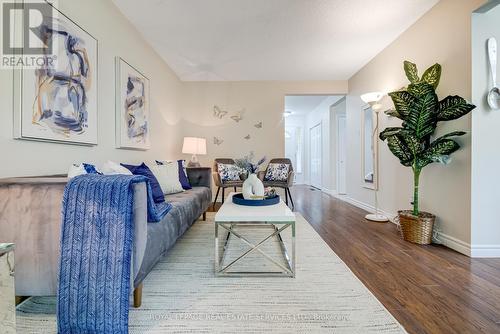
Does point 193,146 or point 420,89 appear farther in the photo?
point 193,146

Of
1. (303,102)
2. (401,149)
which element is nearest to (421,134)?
(401,149)

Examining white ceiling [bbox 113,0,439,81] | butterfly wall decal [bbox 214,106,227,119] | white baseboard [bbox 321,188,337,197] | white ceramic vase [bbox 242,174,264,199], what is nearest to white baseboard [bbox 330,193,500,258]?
white ceramic vase [bbox 242,174,264,199]

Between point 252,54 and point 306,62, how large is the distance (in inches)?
37.0

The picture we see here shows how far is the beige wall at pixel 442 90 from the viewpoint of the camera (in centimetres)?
213

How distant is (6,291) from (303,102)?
650 cm

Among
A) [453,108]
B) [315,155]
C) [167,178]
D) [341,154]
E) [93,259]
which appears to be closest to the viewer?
[93,259]

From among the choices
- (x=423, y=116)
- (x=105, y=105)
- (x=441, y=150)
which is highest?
(x=105, y=105)

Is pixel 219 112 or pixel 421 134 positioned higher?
pixel 219 112

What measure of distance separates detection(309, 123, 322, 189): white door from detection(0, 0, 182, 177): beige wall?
459 centimetres

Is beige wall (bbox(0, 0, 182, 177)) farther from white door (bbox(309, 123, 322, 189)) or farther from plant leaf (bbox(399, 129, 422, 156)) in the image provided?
white door (bbox(309, 123, 322, 189))

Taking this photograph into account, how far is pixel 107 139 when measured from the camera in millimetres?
2365

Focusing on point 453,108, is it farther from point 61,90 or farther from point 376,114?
point 61,90

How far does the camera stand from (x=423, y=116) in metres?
2.29

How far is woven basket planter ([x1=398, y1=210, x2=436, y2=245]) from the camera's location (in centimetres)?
237
